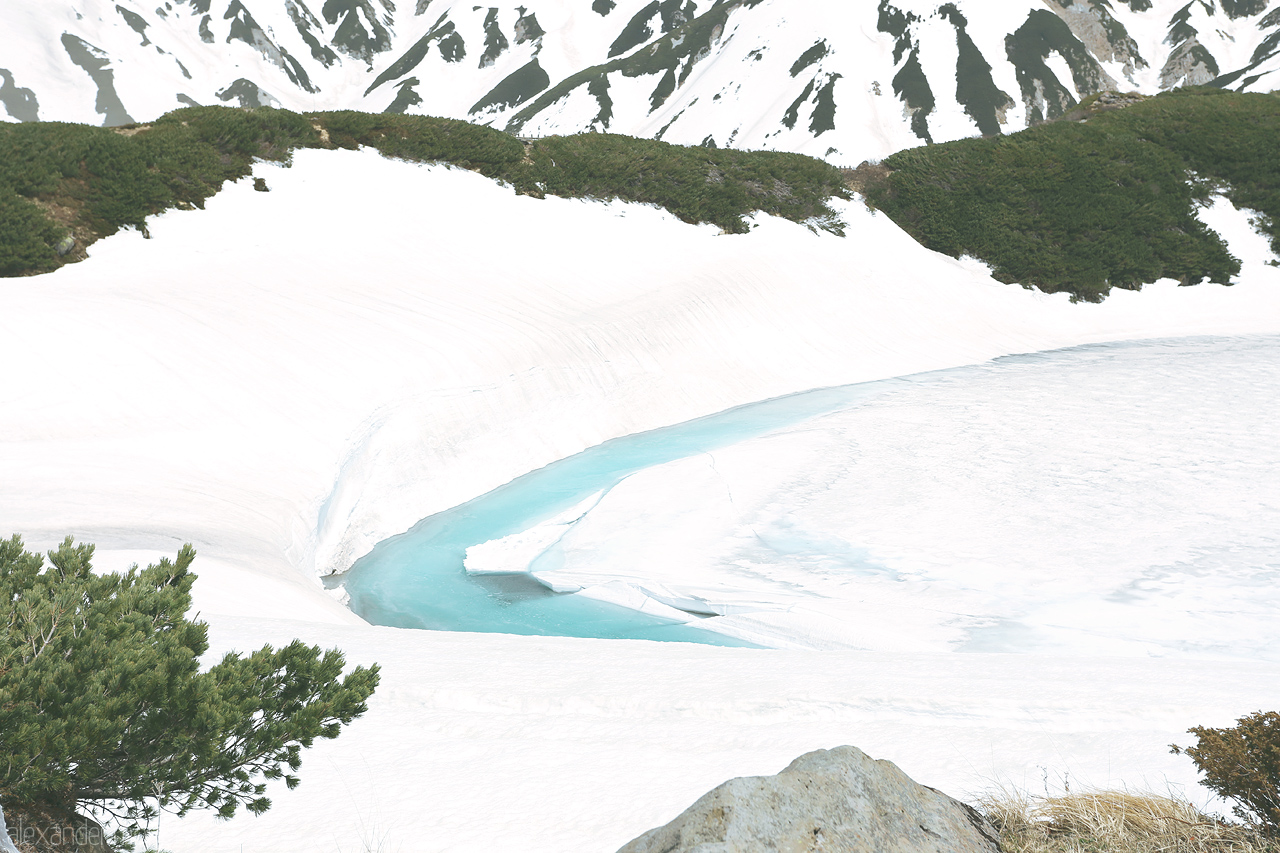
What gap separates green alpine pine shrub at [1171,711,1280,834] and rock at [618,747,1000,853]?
1.09m

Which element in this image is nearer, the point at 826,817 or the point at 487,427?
the point at 826,817

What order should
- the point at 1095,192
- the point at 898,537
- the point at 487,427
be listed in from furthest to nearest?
1. the point at 1095,192
2. the point at 487,427
3. the point at 898,537

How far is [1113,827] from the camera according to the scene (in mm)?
3625

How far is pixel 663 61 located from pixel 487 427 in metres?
92.6

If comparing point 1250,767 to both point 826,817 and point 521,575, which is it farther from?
point 521,575

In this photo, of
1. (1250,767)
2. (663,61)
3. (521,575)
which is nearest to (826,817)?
(1250,767)

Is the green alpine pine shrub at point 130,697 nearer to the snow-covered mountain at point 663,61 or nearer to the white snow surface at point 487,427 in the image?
the white snow surface at point 487,427

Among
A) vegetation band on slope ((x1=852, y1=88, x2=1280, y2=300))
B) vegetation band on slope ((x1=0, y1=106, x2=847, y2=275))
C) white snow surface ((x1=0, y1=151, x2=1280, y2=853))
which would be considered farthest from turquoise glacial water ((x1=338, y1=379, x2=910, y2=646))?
vegetation band on slope ((x1=852, y1=88, x2=1280, y2=300))

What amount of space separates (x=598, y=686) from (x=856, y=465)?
852 centimetres

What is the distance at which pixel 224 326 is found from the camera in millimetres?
14758

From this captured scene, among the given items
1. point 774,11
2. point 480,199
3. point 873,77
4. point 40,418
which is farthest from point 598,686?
point 774,11

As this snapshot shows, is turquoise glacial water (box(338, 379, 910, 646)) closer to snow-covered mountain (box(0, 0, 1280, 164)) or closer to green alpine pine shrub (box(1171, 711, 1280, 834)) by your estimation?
green alpine pine shrub (box(1171, 711, 1280, 834))

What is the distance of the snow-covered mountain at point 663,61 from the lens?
73188 millimetres

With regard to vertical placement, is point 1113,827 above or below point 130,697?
below
